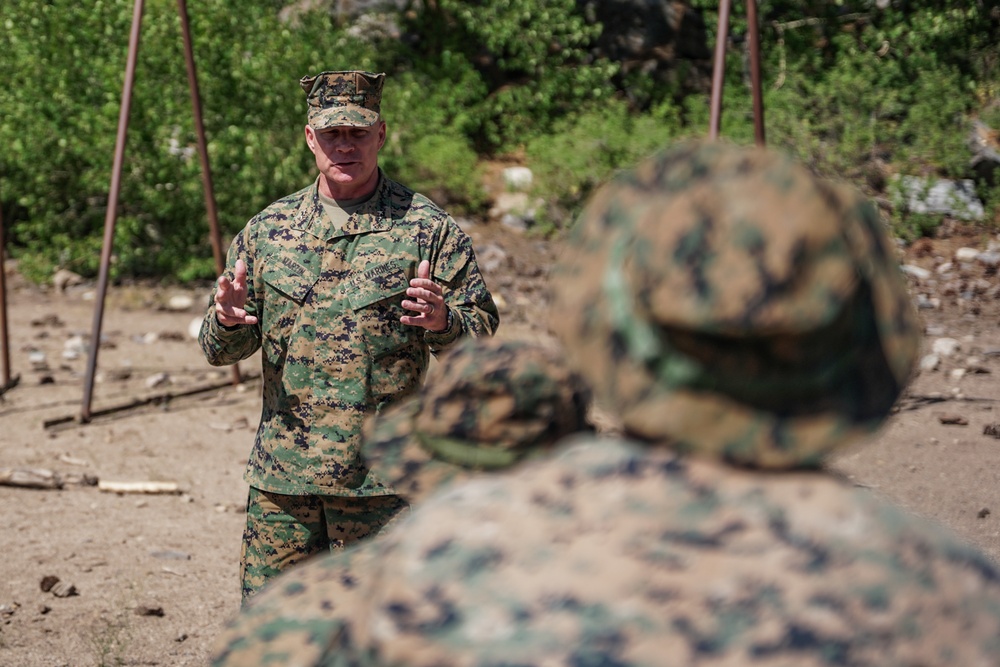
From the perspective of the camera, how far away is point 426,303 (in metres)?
3.09

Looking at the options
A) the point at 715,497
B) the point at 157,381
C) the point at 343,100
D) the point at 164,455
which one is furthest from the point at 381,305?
the point at 157,381

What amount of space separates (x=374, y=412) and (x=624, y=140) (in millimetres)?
9669

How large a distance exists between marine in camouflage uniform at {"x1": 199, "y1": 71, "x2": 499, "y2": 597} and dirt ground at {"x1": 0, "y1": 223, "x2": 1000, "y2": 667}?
1.22 metres

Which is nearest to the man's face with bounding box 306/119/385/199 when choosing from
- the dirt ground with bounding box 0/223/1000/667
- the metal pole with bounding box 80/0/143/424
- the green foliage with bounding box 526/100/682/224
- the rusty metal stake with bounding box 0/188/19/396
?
the dirt ground with bounding box 0/223/1000/667

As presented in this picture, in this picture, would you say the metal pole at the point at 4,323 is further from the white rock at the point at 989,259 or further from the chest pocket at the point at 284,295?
the white rock at the point at 989,259

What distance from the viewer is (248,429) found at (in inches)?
293

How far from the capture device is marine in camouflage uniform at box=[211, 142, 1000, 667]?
110 cm

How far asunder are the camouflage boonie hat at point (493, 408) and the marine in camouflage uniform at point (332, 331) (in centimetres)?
176

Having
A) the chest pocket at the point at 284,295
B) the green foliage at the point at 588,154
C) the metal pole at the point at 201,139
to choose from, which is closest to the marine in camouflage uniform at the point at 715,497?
the chest pocket at the point at 284,295

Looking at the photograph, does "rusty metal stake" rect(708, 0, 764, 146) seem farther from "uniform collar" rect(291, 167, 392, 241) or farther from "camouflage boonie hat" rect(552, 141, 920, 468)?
"camouflage boonie hat" rect(552, 141, 920, 468)

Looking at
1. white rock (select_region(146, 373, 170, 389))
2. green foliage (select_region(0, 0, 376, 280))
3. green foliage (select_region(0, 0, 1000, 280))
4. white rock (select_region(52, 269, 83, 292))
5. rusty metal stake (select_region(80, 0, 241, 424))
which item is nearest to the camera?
rusty metal stake (select_region(80, 0, 241, 424))

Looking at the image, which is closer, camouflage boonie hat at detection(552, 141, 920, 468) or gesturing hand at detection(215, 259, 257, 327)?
camouflage boonie hat at detection(552, 141, 920, 468)

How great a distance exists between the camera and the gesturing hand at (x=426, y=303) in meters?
3.06

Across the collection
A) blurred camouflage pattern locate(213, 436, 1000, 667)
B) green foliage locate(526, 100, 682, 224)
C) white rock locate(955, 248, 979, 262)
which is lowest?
white rock locate(955, 248, 979, 262)
